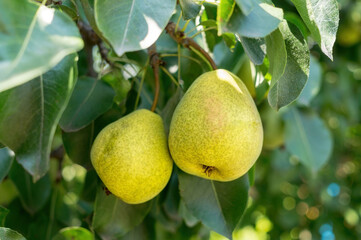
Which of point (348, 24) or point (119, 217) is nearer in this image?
point (119, 217)

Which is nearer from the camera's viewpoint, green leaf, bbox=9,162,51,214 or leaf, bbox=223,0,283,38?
leaf, bbox=223,0,283,38

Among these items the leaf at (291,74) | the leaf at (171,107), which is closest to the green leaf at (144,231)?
the leaf at (171,107)

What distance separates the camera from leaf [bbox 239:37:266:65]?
90cm

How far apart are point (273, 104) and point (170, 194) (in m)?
0.58

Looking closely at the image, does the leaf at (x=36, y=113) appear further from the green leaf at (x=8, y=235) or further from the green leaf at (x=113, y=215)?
the green leaf at (x=113, y=215)

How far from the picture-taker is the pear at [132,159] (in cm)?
87

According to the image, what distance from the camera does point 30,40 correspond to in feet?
1.90

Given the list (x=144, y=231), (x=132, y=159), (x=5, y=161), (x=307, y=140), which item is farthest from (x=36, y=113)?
(x=307, y=140)

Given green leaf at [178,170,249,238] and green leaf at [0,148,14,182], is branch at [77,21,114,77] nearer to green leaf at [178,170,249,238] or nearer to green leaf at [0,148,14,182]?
green leaf at [0,148,14,182]

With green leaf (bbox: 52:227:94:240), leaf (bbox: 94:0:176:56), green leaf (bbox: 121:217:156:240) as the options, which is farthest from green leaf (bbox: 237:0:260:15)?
green leaf (bbox: 121:217:156:240)

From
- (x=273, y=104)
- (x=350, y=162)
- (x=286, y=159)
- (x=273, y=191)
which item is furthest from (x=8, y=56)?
(x=350, y=162)

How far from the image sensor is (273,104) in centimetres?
A: 87

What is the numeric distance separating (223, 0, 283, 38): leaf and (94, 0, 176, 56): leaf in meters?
0.11

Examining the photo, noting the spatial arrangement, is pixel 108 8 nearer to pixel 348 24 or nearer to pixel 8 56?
pixel 8 56
